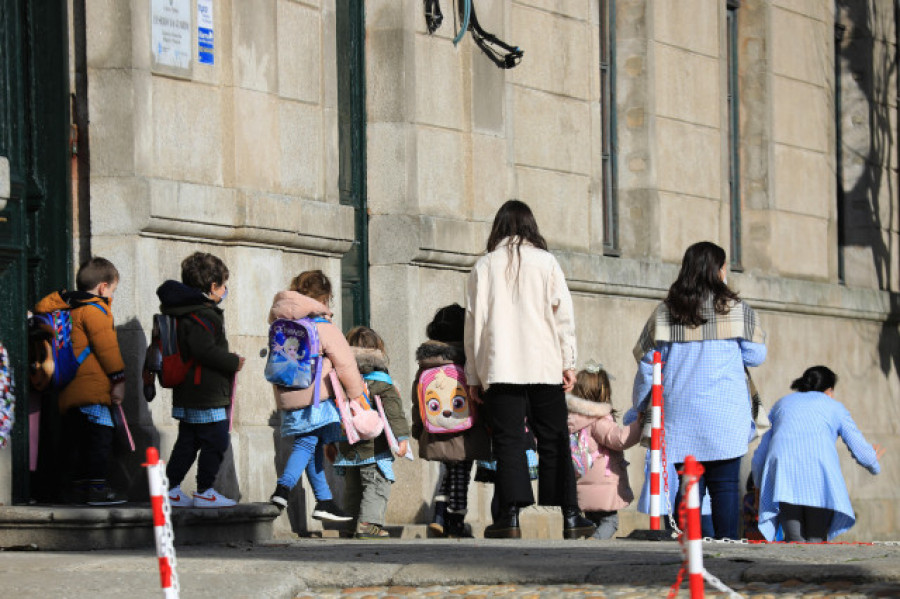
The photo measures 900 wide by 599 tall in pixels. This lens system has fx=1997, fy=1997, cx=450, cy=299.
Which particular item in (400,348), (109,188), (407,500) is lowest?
(407,500)

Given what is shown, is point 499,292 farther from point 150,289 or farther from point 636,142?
point 636,142

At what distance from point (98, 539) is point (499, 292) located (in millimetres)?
2366

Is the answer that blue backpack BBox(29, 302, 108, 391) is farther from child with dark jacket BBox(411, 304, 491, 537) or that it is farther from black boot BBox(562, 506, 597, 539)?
black boot BBox(562, 506, 597, 539)

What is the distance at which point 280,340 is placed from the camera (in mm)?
10352

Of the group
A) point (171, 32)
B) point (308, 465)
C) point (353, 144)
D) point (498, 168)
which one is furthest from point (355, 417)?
point (498, 168)

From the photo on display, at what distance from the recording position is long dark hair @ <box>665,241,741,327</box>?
9.97m

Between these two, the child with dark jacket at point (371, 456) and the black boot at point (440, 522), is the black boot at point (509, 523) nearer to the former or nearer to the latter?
the black boot at point (440, 522)

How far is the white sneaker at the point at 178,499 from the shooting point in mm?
9781

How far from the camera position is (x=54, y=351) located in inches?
388

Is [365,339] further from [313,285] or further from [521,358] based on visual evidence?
[521,358]

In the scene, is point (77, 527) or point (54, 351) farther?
point (54, 351)

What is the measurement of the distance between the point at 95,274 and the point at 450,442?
6.84 ft

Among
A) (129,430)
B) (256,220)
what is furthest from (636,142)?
(129,430)

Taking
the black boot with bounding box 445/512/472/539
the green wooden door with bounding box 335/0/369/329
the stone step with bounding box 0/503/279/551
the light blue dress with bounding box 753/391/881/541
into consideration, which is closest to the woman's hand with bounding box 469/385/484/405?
the black boot with bounding box 445/512/472/539
